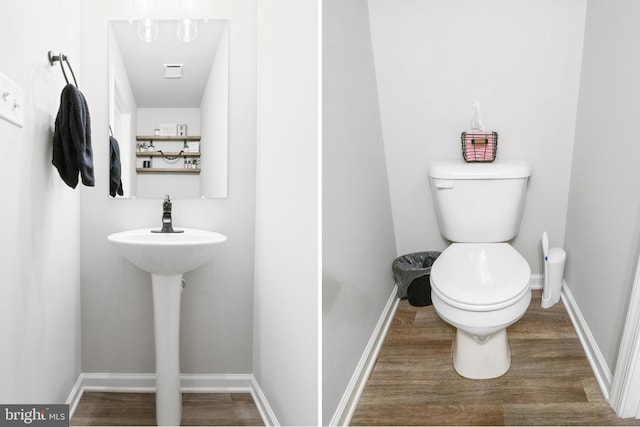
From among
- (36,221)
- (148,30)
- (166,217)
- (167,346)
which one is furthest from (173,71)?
(167,346)

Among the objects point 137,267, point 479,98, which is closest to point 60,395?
point 137,267

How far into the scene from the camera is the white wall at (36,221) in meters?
1.14

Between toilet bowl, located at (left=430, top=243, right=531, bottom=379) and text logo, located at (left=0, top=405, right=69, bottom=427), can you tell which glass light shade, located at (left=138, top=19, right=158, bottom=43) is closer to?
text logo, located at (left=0, top=405, right=69, bottom=427)

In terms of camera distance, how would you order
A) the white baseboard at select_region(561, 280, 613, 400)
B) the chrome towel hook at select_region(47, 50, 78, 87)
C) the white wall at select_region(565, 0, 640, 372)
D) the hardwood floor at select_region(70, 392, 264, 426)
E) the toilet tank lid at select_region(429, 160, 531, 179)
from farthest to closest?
the toilet tank lid at select_region(429, 160, 531, 179)
the white baseboard at select_region(561, 280, 613, 400)
the white wall at select_region(565, 0, 640, 372)
the hardwood floor at select_region(70, 392, 264, 426)
the chrome towel hook at select_region(47, 50, 78, 87)

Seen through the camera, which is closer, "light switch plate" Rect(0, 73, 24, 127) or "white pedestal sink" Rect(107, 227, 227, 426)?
"light switch plate" Rect(0, 73, 24, 127)

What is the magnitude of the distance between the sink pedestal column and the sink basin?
0.18 ft

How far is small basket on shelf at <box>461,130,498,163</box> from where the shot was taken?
6.78 feet

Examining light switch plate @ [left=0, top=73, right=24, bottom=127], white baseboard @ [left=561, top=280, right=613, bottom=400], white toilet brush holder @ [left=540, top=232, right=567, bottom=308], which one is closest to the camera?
light switch plate @ [left=0, top=73, right=24, bottom=127]

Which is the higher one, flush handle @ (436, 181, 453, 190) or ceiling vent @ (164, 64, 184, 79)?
ceiling vent @ (164, 64, 184, 79)

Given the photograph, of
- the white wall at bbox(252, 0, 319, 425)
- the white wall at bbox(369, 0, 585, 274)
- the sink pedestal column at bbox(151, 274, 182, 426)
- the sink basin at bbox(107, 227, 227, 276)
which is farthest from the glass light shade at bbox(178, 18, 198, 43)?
the white wall at bbox(369, 0, 585, 274)

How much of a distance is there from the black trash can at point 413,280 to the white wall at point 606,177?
62 cm

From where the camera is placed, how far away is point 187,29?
138cm

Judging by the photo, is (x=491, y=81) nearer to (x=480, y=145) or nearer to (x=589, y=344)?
(x=480, y=145)

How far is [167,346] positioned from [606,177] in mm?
1648
